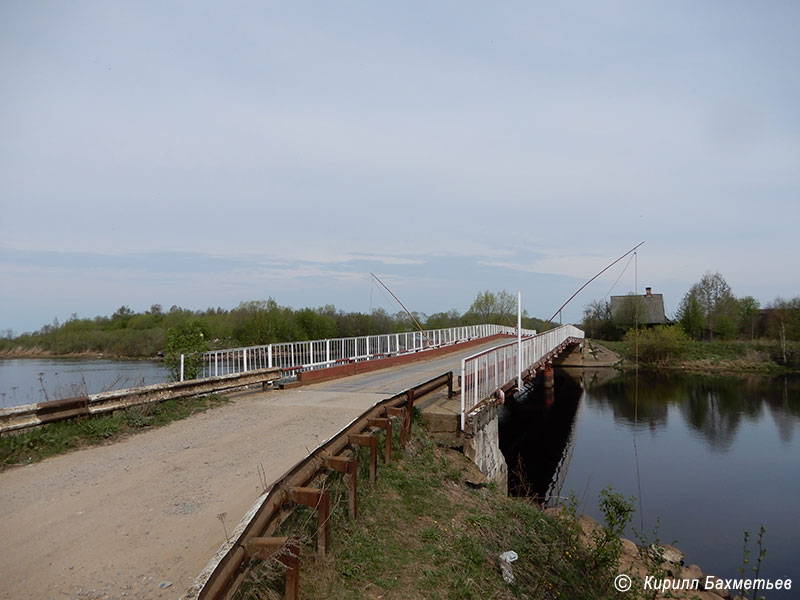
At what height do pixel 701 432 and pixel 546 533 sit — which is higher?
pixel 546 533

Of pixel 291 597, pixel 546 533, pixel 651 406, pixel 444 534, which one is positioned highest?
pixel 291 597

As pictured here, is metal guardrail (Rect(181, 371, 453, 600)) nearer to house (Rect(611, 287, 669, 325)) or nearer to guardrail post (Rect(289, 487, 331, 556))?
guardrail post (Rect(289, 487, 331, 556))

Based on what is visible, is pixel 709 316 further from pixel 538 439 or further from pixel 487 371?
pixel 487 371

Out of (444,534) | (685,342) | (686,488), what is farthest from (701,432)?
(685,342)

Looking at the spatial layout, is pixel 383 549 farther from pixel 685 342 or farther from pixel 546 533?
pixel 685 342

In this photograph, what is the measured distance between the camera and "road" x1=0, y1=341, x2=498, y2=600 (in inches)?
156

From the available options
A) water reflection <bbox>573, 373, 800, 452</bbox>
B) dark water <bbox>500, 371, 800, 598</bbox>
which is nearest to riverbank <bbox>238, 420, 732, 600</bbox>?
dark water <bbox>500, 371, 800, 598</bbox>

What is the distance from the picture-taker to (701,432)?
85.8 ft

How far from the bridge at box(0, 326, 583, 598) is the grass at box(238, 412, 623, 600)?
0.53m

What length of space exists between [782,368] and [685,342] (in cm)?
1016

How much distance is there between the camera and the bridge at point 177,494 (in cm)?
389

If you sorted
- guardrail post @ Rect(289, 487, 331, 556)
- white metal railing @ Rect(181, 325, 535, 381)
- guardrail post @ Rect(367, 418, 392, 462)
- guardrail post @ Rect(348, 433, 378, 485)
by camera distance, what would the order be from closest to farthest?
guardrail post @ Rect(289, 487, 331, 556) → guardrail post @ Rect(348, 433, 378, 485) → guardrail post @ Rect(367, 418, 392, 462) → white metal railing @ Rect(181, 325, 535, 381)

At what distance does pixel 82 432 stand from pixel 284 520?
4730 millimetres

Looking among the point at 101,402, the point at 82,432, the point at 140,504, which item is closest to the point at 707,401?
the point at 101,402
